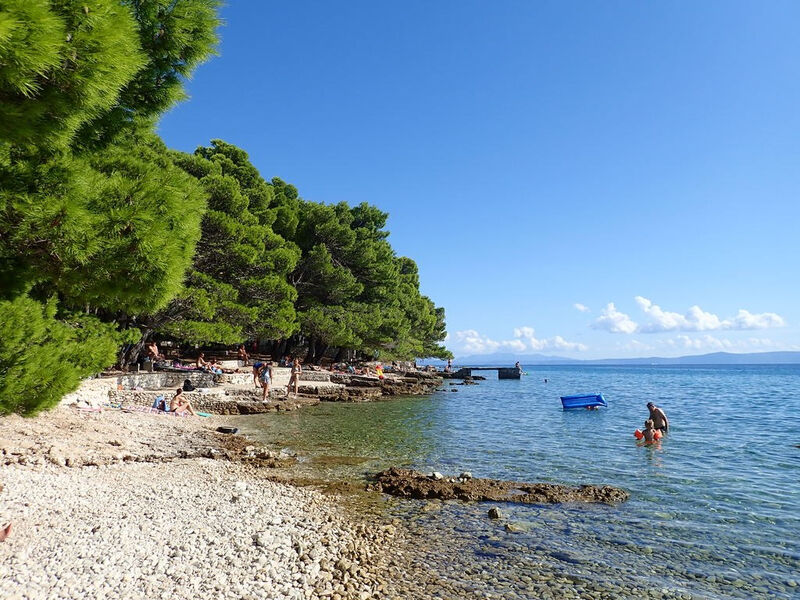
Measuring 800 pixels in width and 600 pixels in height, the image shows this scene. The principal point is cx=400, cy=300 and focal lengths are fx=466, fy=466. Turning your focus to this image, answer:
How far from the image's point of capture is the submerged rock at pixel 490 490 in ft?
28.7

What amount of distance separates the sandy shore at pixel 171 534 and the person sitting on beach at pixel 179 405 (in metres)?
7.55

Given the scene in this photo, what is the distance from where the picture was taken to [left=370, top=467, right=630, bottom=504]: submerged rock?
874cm

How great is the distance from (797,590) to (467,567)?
12.8 ft

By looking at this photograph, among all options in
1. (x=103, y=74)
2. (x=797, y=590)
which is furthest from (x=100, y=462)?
(x=797, y=590)

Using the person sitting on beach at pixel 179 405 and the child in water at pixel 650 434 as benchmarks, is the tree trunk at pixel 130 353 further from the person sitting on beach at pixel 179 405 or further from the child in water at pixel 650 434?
the child in water at pixel 650 434

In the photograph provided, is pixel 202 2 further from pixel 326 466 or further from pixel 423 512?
pixel 326 466

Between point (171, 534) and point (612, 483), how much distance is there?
8.83 m

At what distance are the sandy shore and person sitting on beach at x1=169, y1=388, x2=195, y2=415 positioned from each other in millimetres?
7546

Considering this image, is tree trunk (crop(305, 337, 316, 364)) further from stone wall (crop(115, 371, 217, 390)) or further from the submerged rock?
the submerged rock

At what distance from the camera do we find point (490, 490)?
914cm

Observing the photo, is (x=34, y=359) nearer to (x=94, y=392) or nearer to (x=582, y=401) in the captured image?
(x=94, y=392)

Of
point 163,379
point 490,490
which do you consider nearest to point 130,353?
point 163,379

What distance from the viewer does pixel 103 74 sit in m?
3.61

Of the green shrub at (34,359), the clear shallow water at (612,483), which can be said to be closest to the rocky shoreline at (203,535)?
the clear shallow water at (612,483)
